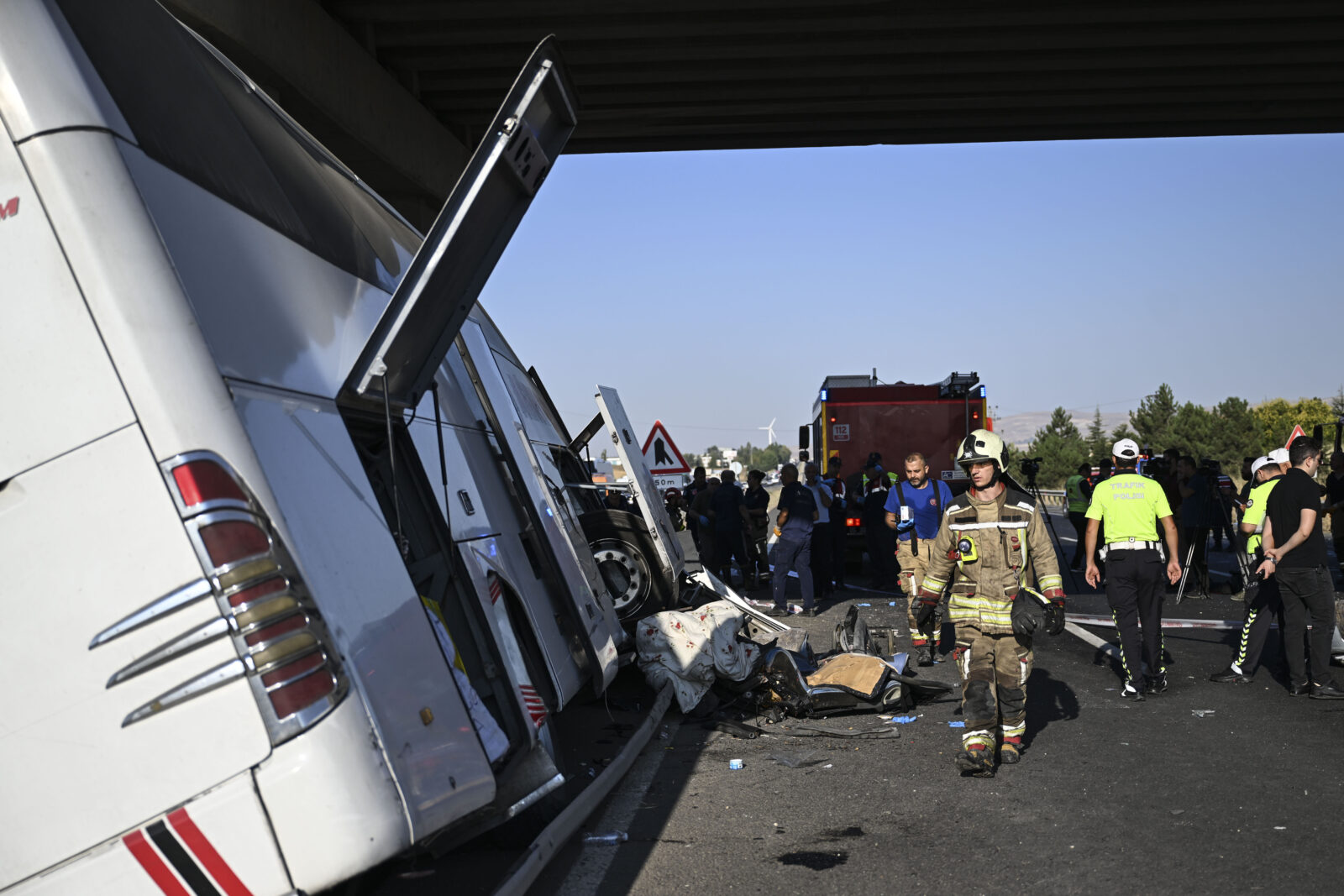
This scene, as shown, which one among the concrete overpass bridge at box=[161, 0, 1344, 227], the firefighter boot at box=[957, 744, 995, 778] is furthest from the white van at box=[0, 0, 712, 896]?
the concrete overpass bridge at box=[161, 0, 1344, 227]

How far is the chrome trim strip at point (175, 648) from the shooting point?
2781 millimetres

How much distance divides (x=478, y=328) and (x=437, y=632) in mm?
3708

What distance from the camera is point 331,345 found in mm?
3834

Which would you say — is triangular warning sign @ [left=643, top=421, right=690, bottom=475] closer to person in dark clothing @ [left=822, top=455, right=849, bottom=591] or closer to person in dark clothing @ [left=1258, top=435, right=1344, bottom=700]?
person in dark clothing @ [left=822, top=455, right=849, bottom=591]

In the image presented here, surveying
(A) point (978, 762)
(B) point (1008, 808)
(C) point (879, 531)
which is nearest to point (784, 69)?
(C) point (879, 531)

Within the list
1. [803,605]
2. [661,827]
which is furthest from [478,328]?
[803,605]

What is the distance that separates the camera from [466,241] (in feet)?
13.1

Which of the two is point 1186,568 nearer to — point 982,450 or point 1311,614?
point 1311,614

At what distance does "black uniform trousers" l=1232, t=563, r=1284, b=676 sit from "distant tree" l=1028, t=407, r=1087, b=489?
261 feet

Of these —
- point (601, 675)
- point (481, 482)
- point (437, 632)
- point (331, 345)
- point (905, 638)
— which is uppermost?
point (331, 345)

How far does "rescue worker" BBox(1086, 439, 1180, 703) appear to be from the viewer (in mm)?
8703

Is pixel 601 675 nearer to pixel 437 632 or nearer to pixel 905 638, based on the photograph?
pixel 437 632

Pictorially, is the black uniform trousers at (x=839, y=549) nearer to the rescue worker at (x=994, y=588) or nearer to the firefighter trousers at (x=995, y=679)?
the rescue worker at (x=994, y=588)

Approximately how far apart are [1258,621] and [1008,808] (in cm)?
430
